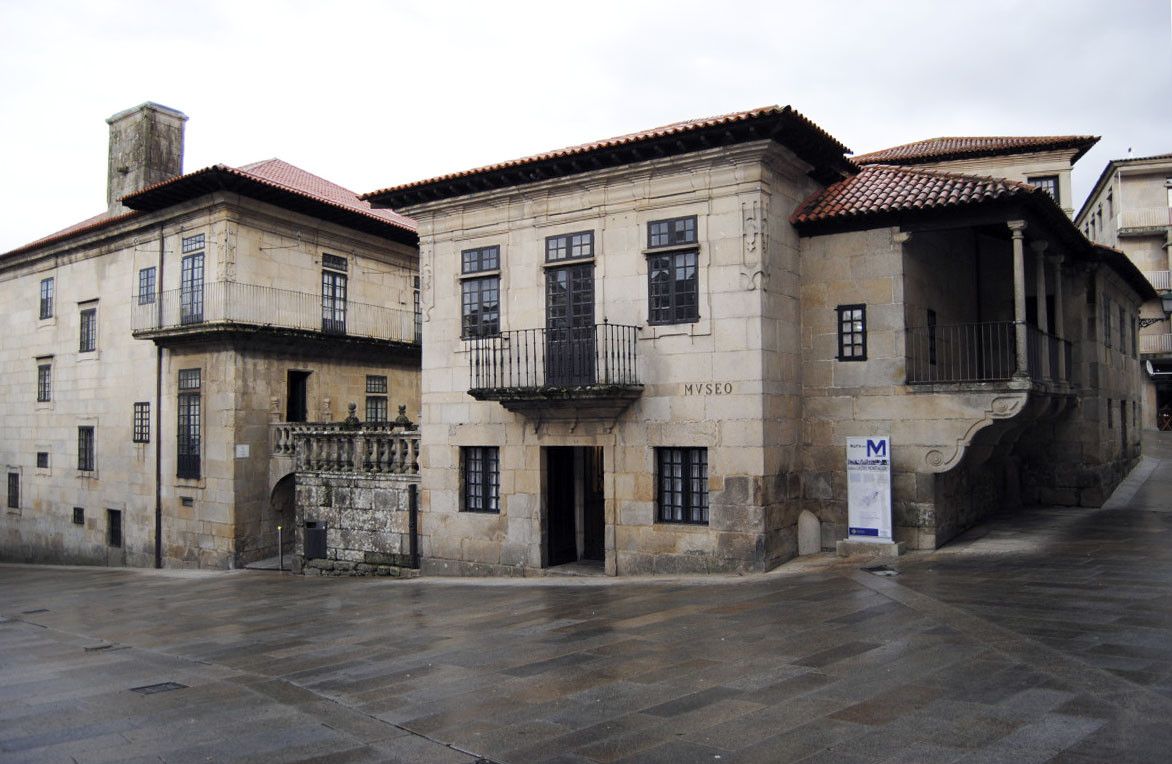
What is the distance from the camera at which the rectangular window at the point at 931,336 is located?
1518 cm

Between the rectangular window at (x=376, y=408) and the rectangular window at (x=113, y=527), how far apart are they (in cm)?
763

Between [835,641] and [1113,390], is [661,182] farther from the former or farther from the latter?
[1113,390]

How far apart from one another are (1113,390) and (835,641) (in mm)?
16088

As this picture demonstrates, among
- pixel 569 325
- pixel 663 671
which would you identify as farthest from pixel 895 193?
pixel 663 671

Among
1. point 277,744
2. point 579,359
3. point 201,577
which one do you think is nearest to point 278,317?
point 201,577

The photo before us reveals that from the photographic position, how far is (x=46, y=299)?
2820cm

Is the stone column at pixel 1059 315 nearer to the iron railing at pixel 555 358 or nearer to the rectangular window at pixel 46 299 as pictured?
the iron railing at pixel 555 358

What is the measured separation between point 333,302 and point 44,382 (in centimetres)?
1142

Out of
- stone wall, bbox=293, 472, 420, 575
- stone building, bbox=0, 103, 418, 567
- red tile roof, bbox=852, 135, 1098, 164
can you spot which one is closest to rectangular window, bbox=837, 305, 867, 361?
stone wall, bbox=293, 472, 420, 575

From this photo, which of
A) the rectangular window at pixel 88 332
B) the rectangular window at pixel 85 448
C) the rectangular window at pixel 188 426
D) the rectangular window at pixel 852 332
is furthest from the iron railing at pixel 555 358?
the rectangular window at pixel 85 448

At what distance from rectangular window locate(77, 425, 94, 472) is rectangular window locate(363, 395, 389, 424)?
8504 mm

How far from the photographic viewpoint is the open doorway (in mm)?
16578

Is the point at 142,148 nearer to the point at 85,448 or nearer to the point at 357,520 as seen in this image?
the point at 85,448

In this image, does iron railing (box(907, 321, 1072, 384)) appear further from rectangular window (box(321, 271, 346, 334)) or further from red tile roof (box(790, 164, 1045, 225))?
rectangular window (box(321, 271, 346, 334))
